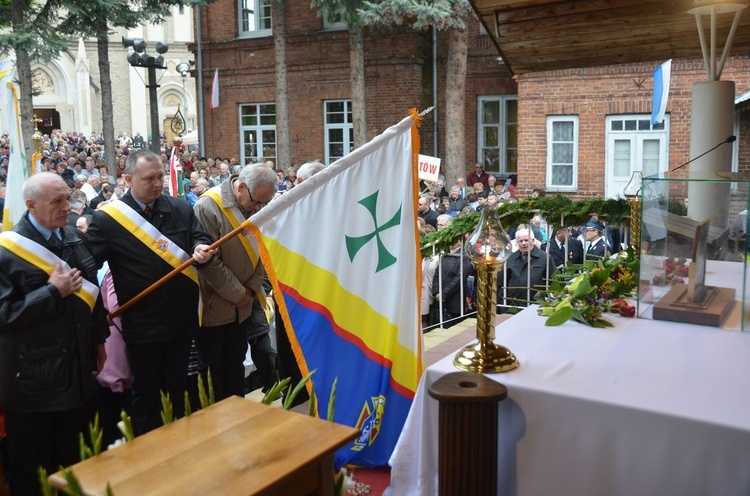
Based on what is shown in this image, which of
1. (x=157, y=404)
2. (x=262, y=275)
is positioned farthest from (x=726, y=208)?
(x=157, y=404)

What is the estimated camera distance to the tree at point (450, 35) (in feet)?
55.3

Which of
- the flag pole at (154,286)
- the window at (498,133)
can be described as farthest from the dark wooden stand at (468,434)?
the window at (498,133)

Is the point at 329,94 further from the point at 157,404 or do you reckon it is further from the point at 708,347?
the point at 708,347

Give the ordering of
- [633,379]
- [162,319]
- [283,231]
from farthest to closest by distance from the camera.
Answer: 1. [162,319]
2. [283,231]
3. [633,379]

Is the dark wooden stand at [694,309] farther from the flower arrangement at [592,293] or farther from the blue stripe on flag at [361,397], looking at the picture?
the blue stripe on flag at [361,397]


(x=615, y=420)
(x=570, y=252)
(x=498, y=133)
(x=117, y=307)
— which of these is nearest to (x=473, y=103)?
(x=498, y=133)

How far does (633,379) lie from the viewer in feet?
8.65

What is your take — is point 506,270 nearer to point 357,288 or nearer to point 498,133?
point 357,288

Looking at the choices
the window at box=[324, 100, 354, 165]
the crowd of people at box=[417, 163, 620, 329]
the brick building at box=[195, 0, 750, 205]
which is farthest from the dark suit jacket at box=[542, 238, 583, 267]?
the window at box=[324, 100, 354, 165]

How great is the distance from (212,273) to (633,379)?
8.20 feet

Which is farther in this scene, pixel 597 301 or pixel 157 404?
pixel 157 404

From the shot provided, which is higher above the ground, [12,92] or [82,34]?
[82,34]

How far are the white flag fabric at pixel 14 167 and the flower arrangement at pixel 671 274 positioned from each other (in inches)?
145

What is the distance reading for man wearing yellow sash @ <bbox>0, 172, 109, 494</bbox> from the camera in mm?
3482
